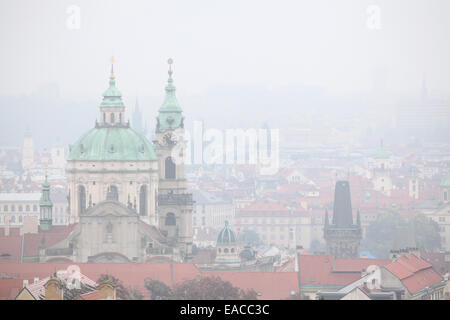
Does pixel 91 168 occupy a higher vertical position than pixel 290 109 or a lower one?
lower

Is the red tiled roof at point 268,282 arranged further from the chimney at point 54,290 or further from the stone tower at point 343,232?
the stone tower at point 343,232

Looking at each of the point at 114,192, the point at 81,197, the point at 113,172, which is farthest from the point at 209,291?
the point at 113,172

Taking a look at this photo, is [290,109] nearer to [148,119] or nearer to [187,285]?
[148,119]

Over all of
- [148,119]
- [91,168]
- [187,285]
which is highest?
[148,119]

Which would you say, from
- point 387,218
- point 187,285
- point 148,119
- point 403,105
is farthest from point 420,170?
point 187,285

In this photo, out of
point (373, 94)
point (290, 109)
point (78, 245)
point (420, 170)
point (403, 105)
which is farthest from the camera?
point (420, 170)

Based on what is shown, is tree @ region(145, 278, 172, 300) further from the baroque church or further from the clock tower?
the clock tower

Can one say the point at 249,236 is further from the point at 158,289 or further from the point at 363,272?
the point at 158,289

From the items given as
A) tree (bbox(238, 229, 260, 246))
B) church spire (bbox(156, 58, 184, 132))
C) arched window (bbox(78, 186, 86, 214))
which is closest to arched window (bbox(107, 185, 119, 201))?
arched window (bbox(78, 186, 86, 214))
